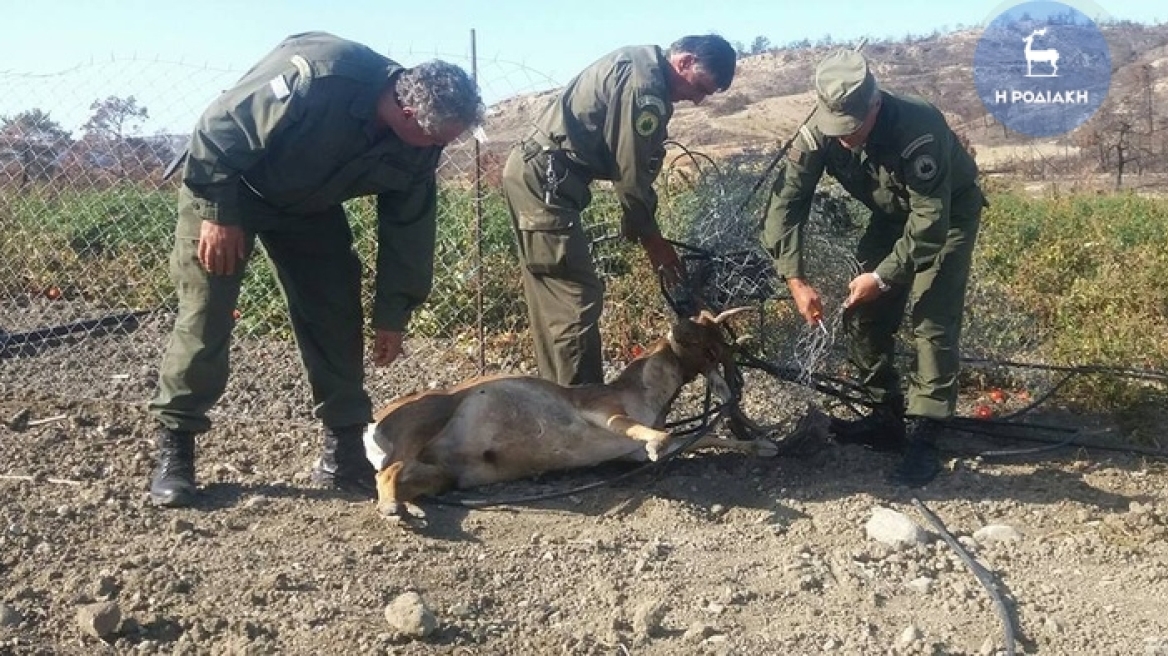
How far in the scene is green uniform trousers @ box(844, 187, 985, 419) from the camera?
4668 mm

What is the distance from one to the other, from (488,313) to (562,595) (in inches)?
133

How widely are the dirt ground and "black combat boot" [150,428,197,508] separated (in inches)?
2.3

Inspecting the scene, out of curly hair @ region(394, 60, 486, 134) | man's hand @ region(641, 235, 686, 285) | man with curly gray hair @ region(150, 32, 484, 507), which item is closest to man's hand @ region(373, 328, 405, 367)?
man with curly gray hair @ region(150, 32, 484, 507)

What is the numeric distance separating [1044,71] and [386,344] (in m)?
30.8

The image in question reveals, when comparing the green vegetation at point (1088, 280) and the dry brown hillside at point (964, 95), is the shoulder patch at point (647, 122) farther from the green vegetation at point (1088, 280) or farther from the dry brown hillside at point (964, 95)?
the dry brown hillside at point (964, 95)

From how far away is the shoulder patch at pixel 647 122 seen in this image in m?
4.38

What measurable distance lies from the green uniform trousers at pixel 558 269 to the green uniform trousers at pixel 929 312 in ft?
3.77

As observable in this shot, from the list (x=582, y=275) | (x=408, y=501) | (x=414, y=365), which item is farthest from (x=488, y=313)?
(x=408, y=501)

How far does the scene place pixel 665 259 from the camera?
16.1ft

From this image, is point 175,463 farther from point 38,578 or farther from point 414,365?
point 414,365

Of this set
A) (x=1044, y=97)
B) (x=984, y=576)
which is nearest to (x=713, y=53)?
(x=984, y=576)

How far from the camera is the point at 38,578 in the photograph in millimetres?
3666

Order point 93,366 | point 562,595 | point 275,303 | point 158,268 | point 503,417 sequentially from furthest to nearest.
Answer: point 158,268
point 275,303
point 93,366
point 503,417
point 562,595

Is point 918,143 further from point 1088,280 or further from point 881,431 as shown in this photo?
point 1088,280
